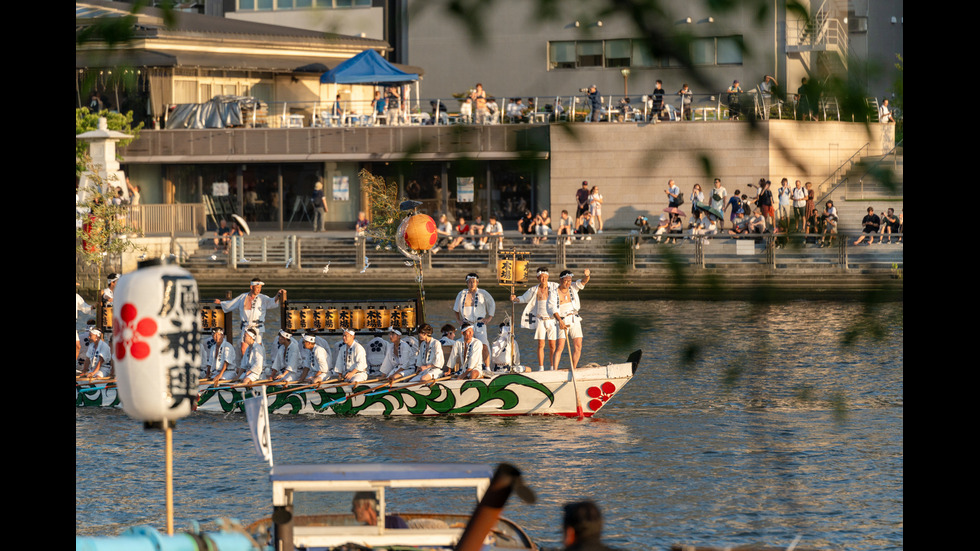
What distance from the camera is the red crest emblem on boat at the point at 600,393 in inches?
750

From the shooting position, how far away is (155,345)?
9.05 m

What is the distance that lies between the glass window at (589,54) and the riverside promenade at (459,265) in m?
10.3

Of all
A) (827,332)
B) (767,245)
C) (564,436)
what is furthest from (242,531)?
(767,245)

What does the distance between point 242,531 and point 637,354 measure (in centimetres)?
978

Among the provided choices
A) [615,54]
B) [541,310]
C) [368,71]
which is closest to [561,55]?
[615,54]

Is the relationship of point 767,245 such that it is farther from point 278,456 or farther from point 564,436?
point 278,456

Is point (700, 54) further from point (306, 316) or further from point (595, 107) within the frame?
point (595, 107)

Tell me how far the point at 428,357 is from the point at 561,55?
28748 mm

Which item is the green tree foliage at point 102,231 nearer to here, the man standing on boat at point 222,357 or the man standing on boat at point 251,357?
the man standing on boat at point 222,357

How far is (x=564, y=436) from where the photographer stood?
18469 millimetres

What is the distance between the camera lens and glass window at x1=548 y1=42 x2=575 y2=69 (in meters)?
45.6

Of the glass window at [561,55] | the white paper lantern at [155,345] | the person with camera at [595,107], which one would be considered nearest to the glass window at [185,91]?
the glass window at [561,55]

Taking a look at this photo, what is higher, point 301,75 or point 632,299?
point 301,75

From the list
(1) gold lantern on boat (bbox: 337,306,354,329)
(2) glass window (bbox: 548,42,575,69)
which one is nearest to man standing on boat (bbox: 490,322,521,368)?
(1) gold lantern on boat (bbox: 337,306,354,329)
